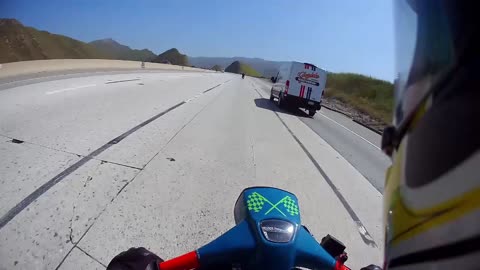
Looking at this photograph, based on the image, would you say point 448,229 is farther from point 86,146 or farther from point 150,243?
point 86,146

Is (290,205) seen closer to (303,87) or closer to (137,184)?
(137,184)

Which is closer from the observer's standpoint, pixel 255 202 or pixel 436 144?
pixel 436 144

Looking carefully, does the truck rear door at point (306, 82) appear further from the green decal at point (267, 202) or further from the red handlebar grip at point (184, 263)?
the red handlebar grip at point (184, 263)

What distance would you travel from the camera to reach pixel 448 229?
2.62 ft

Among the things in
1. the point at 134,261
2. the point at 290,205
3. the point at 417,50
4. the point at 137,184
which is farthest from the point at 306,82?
the point at 417,50

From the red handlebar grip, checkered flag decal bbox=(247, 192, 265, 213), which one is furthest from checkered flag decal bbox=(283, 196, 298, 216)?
the red handlebar grip

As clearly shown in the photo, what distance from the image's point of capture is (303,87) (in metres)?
21.1

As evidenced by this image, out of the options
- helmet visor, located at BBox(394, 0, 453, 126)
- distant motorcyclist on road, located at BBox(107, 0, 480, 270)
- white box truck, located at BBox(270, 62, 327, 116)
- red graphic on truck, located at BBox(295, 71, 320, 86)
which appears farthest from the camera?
red graphic on truck, located at BBox(295, 71, 320, 86)

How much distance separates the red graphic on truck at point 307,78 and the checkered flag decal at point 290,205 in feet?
65.0

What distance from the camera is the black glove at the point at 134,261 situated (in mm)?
1678

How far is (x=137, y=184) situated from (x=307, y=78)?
1790cm

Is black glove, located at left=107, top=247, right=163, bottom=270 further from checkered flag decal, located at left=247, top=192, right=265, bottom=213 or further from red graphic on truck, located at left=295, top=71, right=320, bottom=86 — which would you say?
red graphic on truck, located at left=295, top=71, right=320, bottom=86

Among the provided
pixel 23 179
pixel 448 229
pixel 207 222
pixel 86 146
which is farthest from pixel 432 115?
pixel 86 146

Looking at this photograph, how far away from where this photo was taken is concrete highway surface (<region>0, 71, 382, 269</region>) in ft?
11.3
